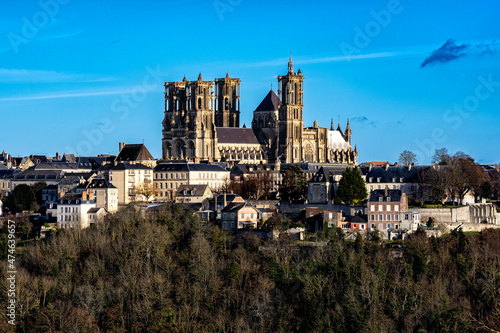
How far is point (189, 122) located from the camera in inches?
3792

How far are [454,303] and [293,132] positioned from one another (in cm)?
5599

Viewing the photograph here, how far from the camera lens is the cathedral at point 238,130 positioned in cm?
9606

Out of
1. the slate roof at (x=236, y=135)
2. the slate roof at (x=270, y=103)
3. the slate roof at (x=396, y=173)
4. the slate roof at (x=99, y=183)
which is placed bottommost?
the slate roof at (x=99, y=183)

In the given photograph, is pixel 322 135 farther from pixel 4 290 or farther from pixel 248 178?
pixel 4 290

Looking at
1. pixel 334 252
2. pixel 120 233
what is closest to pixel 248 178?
pixel 120 233

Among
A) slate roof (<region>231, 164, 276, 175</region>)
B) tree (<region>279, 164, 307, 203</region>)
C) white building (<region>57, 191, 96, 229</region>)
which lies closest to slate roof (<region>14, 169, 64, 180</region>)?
white building (<region>57, 191, 96, 229</region>)

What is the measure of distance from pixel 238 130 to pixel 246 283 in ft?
172

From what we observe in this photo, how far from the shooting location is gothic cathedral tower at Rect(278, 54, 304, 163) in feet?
329

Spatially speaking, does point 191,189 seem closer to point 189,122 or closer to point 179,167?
point 179,167

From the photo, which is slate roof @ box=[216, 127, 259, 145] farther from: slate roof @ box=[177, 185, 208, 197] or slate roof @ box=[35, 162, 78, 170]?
slate roof @ box=[177, 185, 208, 197]

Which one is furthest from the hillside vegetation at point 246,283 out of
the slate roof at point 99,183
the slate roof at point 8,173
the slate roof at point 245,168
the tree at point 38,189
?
the slate roof at point 245,168

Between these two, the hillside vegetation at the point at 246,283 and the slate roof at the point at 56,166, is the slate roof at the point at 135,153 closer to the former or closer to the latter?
the slate roof at the point at 56,166

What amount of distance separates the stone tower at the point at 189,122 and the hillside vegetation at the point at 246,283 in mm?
38689

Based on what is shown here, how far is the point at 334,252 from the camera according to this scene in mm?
50781
